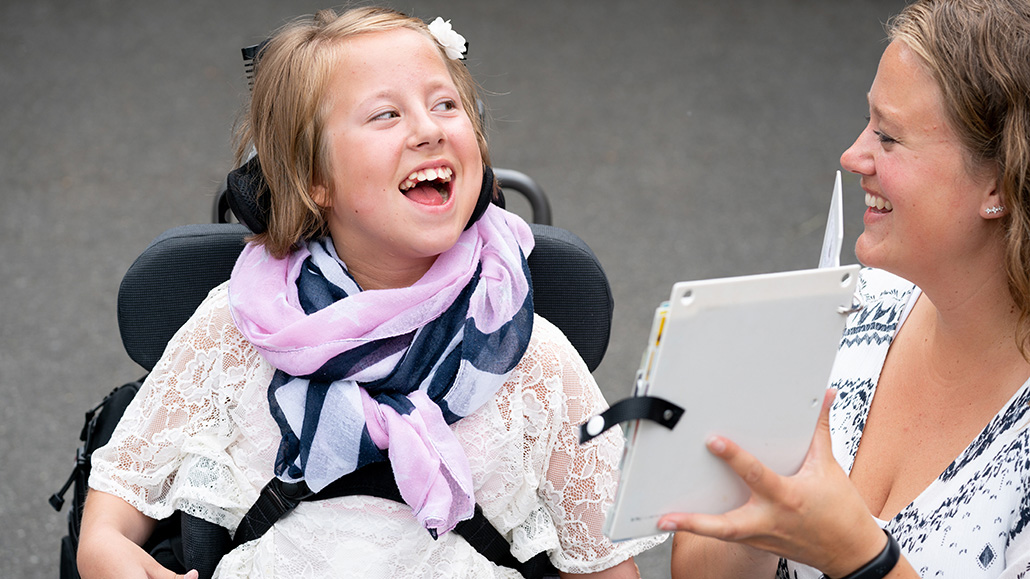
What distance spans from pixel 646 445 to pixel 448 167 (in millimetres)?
558

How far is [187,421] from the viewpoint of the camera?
1489mm

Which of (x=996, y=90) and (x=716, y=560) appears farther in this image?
(x=716, y=560)

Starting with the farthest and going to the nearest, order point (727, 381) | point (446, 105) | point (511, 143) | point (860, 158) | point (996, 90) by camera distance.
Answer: point (511, 143), point (446, 105), point (860, 158), point (996, 90), point (727, 381)

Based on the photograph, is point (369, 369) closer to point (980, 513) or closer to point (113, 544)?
point (113, 544)

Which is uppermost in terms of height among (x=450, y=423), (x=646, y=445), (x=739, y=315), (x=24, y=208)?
(x=739, y=315)

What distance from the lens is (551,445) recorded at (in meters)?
1.46

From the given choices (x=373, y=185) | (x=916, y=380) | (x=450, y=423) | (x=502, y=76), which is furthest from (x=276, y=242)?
(x=502, y=76)

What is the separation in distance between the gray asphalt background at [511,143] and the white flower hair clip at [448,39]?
1207 mm

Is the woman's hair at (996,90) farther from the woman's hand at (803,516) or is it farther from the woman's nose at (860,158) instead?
the woman's hand at (803,516)

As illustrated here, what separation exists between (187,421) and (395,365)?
0.33 metres

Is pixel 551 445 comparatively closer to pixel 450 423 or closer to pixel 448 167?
pixel 450 423

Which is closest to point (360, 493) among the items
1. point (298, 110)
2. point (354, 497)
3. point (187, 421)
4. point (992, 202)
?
point (354, 497)

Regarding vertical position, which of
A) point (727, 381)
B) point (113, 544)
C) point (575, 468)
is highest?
point (727, 381)

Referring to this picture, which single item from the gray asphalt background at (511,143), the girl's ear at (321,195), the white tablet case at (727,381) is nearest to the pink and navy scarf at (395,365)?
the girl's ear at (321,195)
